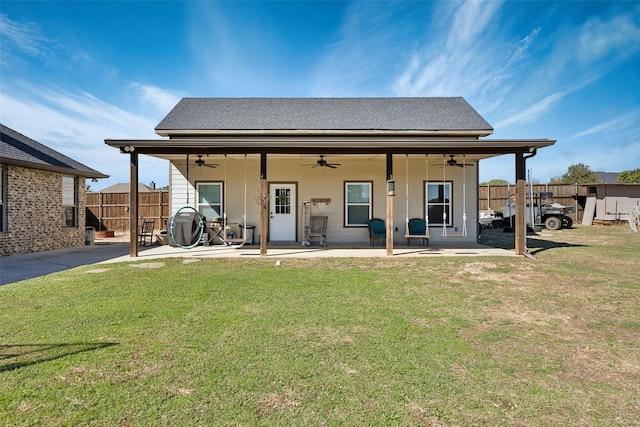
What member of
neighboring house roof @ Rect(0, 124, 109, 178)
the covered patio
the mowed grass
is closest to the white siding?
the covered patio

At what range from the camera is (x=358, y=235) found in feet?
36.9

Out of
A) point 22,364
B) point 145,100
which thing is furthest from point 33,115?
point 22,364

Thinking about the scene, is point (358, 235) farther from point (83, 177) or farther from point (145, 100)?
point (145, 100)

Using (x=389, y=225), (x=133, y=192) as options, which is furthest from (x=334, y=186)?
(x=133, y=192)

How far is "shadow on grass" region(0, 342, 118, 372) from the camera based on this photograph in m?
2.77

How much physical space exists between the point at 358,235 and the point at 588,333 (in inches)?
311

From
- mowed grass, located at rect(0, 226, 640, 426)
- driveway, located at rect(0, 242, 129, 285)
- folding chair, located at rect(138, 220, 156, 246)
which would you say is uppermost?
folding chair, located at rect(138, 220, 156, 246)

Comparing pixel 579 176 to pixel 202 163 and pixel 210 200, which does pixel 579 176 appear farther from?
pixel 202 163

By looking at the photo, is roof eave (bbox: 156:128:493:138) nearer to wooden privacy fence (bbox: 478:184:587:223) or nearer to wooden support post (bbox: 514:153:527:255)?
wooden support post (bbox: 514:153:527:255)

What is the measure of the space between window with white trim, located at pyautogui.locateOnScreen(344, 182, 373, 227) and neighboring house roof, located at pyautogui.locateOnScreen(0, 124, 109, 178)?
9350mm

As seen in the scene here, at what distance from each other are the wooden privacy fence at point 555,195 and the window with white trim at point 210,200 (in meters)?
15.4

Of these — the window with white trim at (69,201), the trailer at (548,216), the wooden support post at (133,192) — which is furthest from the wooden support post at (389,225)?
the window with white trim at (69,201)

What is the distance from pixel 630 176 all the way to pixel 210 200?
142 feet

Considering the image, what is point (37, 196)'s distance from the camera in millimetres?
9953
